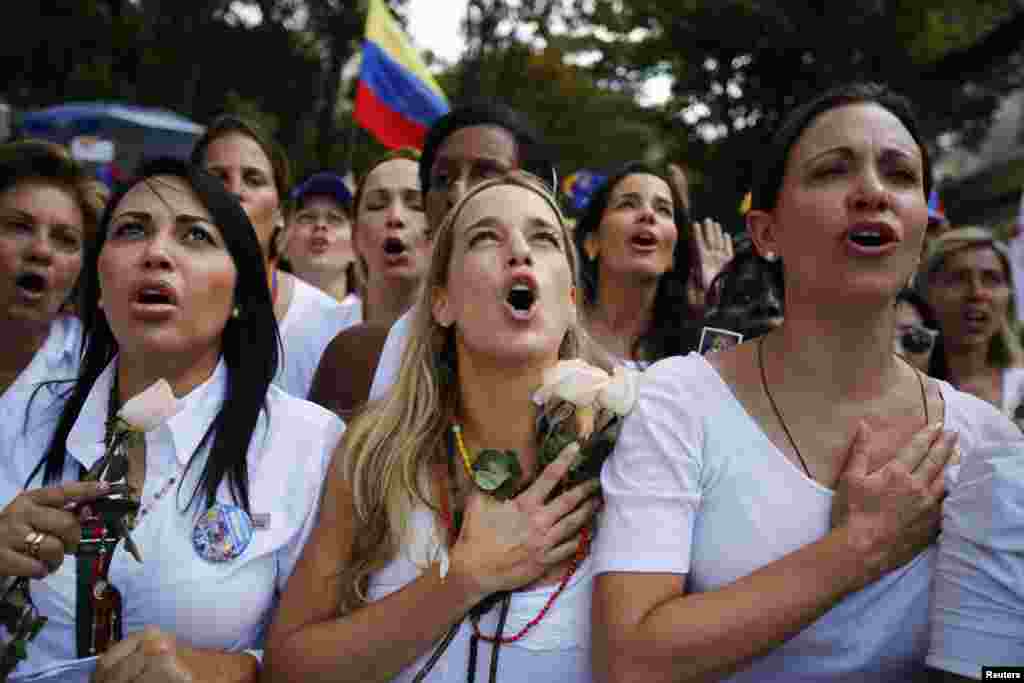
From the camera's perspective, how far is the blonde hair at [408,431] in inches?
103

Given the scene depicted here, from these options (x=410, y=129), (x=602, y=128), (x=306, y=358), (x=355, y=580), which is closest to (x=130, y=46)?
(x=602, y=128)

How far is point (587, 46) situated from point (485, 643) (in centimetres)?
1623

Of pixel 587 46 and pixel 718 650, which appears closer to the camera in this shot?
pixel 718 650

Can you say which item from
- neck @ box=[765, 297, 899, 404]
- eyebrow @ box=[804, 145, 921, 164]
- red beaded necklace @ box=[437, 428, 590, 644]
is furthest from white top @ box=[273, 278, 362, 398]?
eyebrow @ box=[804, 145, 921, 164]

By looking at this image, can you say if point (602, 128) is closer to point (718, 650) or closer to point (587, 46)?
point (587, 46)

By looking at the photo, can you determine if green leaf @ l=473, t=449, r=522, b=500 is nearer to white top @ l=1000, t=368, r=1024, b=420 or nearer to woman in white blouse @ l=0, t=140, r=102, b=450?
woman in white blouse @ l=0, t=140, r=102, b=450

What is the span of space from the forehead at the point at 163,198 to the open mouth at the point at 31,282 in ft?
3.11

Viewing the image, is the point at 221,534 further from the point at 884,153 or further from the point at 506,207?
the point at 884,153

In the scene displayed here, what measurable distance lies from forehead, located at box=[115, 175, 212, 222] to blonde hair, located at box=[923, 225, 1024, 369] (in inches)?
165

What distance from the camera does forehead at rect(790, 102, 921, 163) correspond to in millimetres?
2408

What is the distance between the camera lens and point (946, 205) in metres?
17.2

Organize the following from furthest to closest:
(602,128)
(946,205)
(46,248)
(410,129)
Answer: (602,128), (946,205), (410,129), (46,248)

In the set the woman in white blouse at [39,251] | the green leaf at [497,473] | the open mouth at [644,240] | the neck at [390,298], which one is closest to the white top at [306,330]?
the neck at [390,298]

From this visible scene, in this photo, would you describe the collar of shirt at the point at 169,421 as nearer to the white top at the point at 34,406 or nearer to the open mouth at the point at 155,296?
the white top at the point at 34,406
